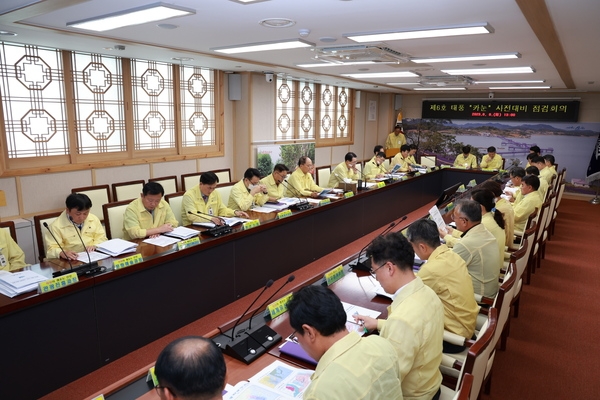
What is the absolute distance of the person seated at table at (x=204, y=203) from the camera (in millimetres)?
3943

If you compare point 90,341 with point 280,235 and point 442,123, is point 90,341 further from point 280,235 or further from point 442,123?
point 442,123

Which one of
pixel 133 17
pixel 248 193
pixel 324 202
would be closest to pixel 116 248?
pixel 133 17

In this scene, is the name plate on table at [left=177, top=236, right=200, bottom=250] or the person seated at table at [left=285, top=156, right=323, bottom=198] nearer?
the name plate on table at [left=177, top=236, right=200, bottom=250]

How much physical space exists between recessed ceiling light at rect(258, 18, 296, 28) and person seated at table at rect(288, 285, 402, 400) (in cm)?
256

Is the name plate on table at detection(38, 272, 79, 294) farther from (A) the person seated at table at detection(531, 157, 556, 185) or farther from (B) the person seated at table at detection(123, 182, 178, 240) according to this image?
(A) the person seated at table at detection(531, 157, 556, 185)

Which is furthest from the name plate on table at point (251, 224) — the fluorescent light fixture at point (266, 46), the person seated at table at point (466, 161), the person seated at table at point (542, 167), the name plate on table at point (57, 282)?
the person seated at table at point (466, 161)

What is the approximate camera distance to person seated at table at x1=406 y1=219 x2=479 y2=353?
2121 millimetres

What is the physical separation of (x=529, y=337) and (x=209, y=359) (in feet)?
10.4

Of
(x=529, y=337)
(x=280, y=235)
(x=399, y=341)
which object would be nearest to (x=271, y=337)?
(x=399, y=341)

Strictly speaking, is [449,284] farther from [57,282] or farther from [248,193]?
[248,193]

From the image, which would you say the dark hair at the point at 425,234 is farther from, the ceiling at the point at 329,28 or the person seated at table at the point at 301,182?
the person seated at table at the point at 301,182

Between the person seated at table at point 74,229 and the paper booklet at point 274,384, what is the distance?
1.81 metres

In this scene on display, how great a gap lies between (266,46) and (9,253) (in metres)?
3.04

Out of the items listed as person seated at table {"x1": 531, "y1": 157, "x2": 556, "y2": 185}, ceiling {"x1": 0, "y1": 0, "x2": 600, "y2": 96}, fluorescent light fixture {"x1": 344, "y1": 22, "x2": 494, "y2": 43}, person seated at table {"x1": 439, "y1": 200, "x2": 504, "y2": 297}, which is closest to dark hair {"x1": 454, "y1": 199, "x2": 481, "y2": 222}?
person seated at table {"x1": 439, "y1": 200, "x2": 504, "y2": 297}
